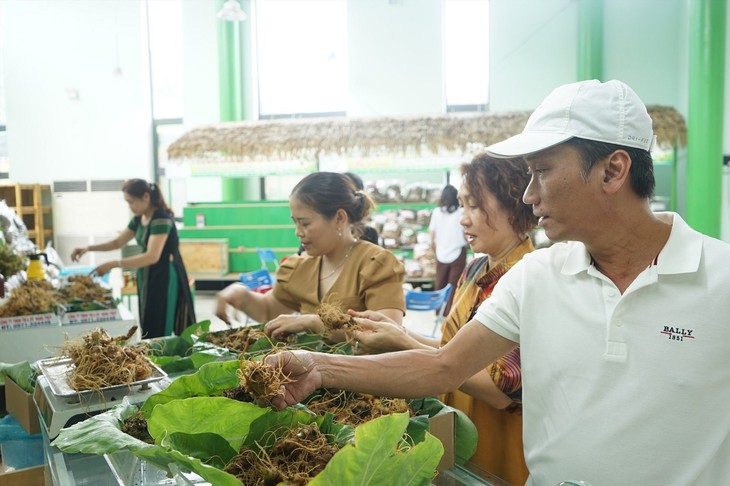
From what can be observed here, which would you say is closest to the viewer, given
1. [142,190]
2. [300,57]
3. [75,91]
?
[142,190]

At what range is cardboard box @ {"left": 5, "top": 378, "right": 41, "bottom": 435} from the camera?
169cm

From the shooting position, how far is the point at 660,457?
1145 mm

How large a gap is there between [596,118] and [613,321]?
0.39 meters

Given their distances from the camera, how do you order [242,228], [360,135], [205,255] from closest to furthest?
[360,135]
[205,255]
[242,228]

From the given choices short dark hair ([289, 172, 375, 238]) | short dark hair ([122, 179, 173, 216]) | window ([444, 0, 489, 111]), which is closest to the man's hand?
short dark hair ([289, 172, 375, 238])

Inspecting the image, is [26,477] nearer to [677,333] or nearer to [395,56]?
[677,333]

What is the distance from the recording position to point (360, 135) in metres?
7.61

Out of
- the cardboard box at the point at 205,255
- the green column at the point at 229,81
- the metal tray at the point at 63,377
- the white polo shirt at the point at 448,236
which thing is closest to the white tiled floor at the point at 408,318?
the cardboard box at the point at 205,255

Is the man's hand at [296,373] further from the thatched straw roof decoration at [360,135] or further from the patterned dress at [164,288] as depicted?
the thatched straw roof decoration at [360,135]

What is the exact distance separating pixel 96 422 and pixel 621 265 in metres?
1.03

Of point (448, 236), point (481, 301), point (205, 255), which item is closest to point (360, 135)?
point (448, 236)

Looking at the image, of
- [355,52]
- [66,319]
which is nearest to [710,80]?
[355,52]

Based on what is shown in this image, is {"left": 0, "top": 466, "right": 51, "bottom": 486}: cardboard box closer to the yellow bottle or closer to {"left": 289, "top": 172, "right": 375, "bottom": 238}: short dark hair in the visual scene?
{"left": 289, "top": 172, "right": 375, "bottom": 238}: short dark hair

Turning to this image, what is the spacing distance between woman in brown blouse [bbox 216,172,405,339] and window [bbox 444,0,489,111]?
27.4 feet
